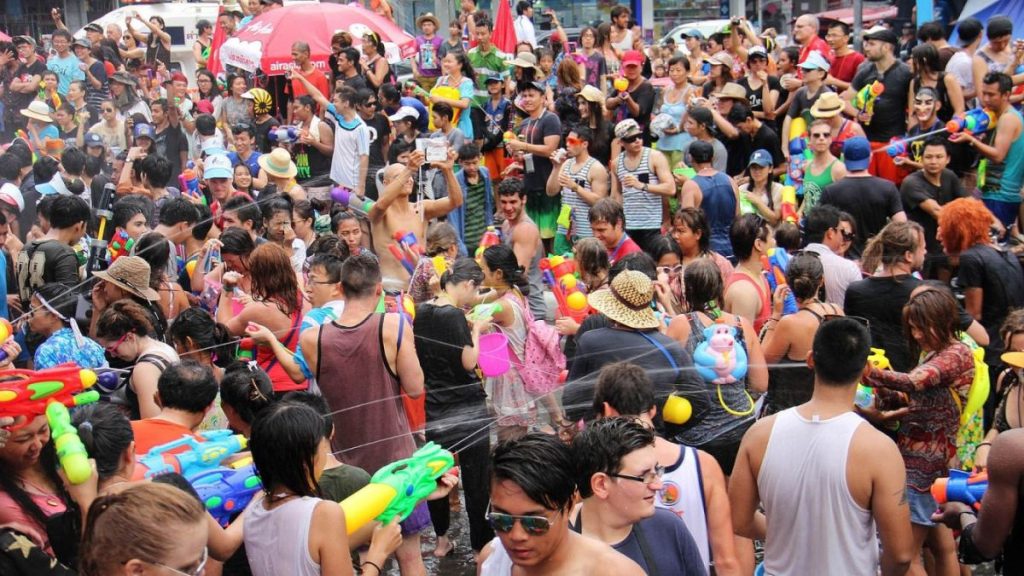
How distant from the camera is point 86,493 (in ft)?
12.2

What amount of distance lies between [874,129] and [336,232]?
18.6 ft

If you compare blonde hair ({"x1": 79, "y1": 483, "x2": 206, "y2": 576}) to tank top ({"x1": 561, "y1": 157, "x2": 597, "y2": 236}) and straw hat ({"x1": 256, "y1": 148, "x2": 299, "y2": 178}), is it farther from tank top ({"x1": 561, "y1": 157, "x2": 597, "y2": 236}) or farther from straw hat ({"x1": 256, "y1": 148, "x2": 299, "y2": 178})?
tank top ({"x1": 561, "y1": 157, "x2": 597, "y2": 236})

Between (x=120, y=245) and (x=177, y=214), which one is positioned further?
(x=120, y=245)

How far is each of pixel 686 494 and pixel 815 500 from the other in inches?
18.3

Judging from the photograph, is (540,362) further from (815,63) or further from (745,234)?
(815,63)

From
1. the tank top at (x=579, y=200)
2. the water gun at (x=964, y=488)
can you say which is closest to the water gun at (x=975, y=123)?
the tank top at (x=579, y=200)

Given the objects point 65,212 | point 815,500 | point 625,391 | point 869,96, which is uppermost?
point 869,96

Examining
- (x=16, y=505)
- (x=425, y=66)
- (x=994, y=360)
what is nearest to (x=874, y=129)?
(x=994, y=360)

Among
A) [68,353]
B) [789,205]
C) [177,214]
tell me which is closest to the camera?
[68,353]

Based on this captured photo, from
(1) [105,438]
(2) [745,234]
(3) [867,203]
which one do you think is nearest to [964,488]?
(2) [745,234]

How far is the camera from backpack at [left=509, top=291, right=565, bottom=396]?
638cm

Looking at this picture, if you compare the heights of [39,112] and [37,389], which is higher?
[39,112]

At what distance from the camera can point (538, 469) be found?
3104mm

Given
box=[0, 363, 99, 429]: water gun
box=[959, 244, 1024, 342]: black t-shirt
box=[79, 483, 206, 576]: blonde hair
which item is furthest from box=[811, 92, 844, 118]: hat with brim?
box=[79, 483, 206, 576]: blonde hair
